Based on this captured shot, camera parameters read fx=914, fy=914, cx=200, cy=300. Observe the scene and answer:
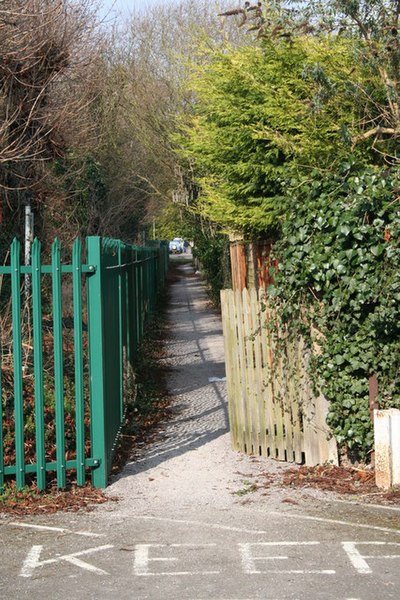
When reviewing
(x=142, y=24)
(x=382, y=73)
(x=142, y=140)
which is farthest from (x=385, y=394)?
(x=142, y=24)

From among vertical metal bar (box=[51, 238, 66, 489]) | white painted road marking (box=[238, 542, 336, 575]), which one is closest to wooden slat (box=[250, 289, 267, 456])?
vertical metal bar (box=[51, 238, 66, 489])

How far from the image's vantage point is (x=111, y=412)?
7.98 meters

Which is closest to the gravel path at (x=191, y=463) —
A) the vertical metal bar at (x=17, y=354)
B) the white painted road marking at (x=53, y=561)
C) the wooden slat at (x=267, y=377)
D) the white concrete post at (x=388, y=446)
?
the wooden slat at (x=267, y=377)

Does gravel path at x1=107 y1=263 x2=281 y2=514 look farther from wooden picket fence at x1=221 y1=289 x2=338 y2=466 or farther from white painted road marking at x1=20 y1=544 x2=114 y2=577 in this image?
white painted road marking at x1=20 y1=544 x2=114 y2=577

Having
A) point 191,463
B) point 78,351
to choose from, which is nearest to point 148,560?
point 78,351

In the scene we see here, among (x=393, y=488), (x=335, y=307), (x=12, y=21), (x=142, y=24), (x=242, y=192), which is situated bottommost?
(x=393, y=488)

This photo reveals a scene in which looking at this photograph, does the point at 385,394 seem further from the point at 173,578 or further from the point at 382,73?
the point at 382,73

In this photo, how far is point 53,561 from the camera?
5488 mm

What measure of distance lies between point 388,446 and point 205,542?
72.7 inches

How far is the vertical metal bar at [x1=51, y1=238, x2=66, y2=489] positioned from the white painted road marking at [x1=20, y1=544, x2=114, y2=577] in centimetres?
123

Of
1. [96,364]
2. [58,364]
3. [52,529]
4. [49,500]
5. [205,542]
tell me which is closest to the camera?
[205,542]

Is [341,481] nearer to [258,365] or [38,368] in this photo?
[258,365]

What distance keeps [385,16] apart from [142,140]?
1924cm

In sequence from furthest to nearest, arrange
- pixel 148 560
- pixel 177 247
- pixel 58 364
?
1. pixel 177 247
2. pixel 58 364
3. pixel 148 560
